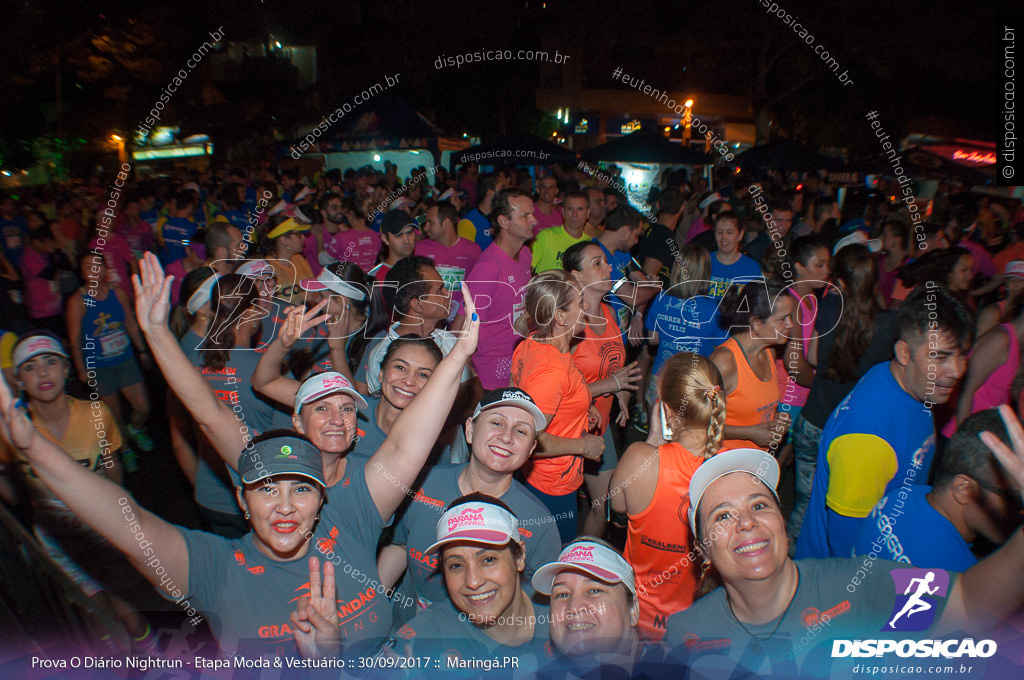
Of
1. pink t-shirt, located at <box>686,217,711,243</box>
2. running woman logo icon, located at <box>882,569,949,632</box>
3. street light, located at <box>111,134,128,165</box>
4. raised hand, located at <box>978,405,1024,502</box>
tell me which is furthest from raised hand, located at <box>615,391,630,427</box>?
street light, located at <box>111,134,128,165</box>

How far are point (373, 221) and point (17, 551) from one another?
6885 millimetres

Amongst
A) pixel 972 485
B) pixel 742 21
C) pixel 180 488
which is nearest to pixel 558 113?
pixel 742 21

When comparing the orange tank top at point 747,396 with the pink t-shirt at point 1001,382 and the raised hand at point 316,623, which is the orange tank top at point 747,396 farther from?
the raised hand at point 316,623

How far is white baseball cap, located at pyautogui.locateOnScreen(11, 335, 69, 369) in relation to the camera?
10.2ft

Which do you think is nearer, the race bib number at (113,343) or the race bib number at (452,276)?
the race bib number at (113,343)

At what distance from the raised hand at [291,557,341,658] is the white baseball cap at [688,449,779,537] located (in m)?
→ 1.24

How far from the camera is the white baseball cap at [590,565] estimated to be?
2039mm

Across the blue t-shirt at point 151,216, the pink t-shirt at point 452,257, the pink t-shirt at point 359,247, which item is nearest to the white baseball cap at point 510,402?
the pink t-shirt at point 452,257

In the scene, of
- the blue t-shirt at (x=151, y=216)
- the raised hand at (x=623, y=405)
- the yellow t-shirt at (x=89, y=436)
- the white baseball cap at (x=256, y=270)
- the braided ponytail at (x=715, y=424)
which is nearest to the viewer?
the braided ponytail at (x=715, y=424)

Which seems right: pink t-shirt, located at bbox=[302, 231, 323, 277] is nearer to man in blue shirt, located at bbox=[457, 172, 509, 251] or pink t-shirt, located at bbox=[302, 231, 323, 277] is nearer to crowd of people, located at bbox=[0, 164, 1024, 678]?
man in blue shirt, located at bbox=[457, 172, 509, 251]

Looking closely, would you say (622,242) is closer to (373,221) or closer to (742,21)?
(373,221)

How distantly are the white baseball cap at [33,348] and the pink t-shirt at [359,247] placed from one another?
3.89 metres

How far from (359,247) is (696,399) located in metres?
5.25

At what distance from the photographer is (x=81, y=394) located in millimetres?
5523
